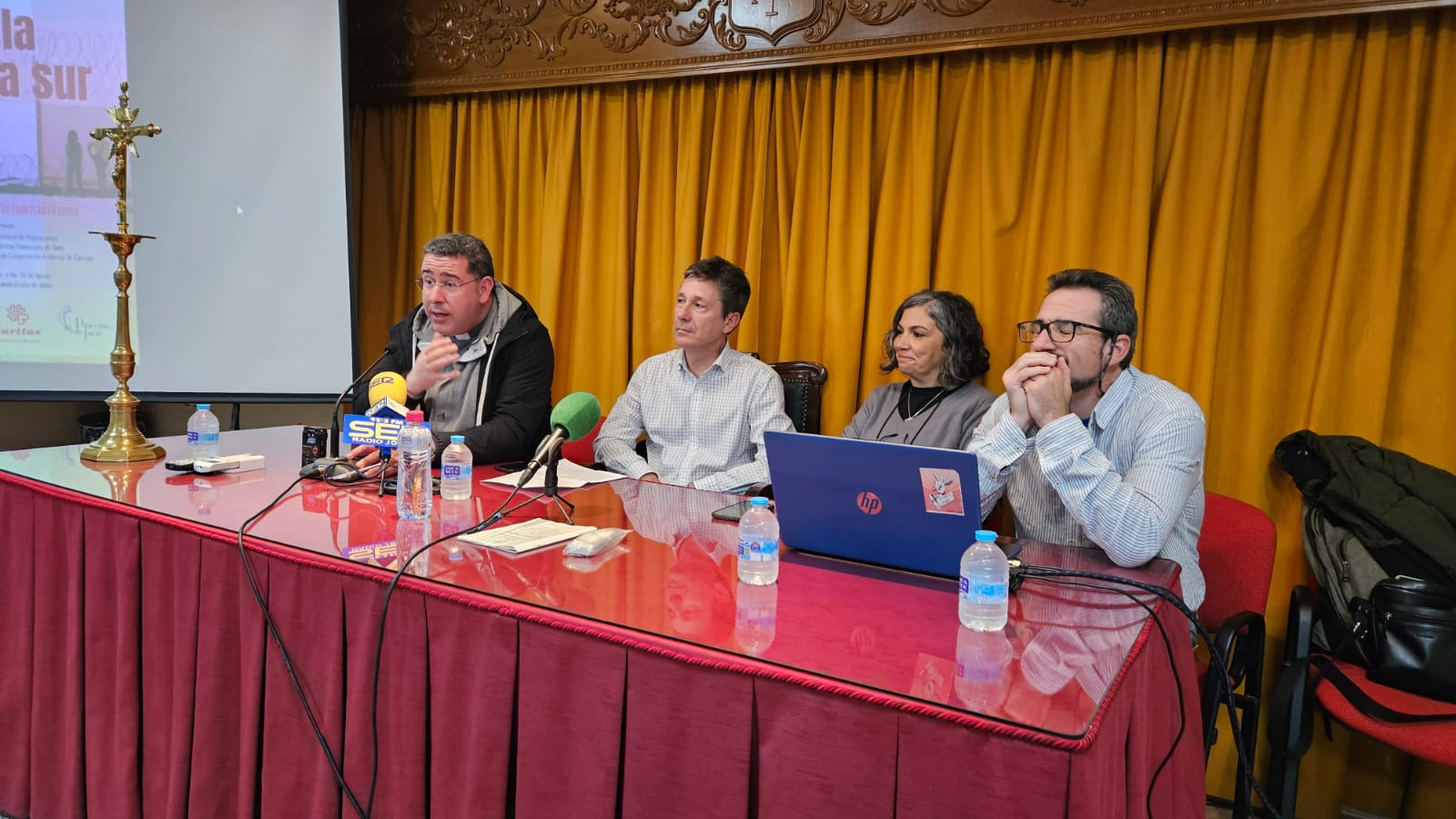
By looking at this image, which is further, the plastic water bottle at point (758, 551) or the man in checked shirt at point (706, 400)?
the man in checked shirt at point (706, 400)

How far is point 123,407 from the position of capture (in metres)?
2.25

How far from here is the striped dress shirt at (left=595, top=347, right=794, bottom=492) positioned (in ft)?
8.81

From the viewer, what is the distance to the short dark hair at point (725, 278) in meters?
2.69

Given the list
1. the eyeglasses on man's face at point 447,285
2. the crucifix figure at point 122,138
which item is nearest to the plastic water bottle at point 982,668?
the eyeglasses on man's face at point 447,285

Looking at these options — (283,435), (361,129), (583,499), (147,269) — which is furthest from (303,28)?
(583,499)

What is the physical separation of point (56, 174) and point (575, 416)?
2884mm

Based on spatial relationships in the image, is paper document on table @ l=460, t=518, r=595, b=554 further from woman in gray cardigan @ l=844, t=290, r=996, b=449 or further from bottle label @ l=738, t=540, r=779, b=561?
woman in gray cardigan @ l=844, t=290, r=996, b=449

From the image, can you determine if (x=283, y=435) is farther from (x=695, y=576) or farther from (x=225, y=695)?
(x=695, y=576)

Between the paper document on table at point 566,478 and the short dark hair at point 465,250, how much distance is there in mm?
674

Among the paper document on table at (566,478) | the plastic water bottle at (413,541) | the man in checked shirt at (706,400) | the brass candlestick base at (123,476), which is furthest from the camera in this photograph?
the man in checked shirt at (706,400)

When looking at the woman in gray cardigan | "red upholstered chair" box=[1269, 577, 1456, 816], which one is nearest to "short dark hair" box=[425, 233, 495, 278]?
the woman in gray cardigan

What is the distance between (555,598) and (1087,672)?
714 millimetres

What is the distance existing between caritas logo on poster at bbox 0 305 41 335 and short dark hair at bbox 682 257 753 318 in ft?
8.48

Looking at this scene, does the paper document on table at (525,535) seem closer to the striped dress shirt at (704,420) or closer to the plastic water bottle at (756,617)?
the plastic water bottle at (756,617)
